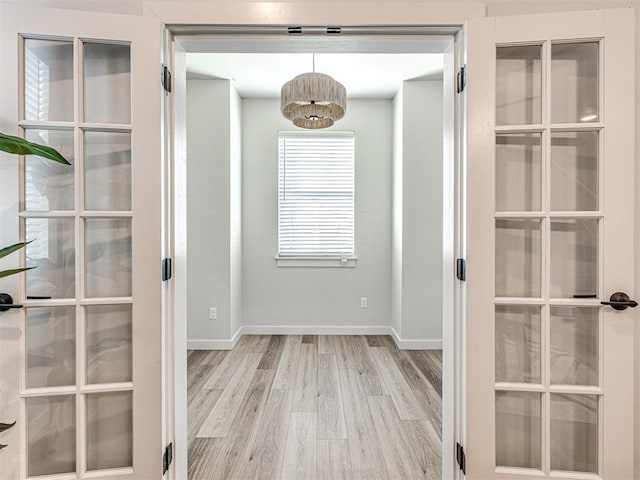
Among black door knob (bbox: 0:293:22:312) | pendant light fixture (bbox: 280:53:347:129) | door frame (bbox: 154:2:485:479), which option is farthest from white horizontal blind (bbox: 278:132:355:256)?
black door knob (bbox: 0:293:22:312)

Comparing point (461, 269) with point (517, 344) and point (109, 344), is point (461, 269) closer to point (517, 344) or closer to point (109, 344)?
point (517, 344)

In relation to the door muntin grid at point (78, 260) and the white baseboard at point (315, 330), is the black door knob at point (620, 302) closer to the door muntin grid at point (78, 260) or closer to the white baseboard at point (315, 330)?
the door muntin grid at point (78, 260)

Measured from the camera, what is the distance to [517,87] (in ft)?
4.93

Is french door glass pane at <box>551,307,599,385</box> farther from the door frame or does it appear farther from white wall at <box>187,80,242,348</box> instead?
white wall at <box>187,80,242,348</box>

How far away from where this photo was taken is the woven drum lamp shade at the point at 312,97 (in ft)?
9.30

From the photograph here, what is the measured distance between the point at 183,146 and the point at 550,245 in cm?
169

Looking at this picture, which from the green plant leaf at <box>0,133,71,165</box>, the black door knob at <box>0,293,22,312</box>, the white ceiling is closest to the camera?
the green plant leaf at <box>0,133,71,165</box>

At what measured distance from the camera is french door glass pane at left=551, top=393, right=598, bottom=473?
1.48 meters

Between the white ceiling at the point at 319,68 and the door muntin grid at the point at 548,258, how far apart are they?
1996 millimetres

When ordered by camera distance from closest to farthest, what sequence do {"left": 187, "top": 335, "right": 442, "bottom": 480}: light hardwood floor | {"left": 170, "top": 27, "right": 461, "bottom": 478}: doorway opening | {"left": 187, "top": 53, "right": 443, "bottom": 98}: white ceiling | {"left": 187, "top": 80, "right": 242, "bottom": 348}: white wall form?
{"left": 187, "top": 335, "right": 442, "bottom": 480}: light hardwood floor
{"left": 170, "top": 27, "right": 461, "bottom": 478}: doorway opening
{"left": 187, "top": 53, "right": 443, "bottom": 98}: white ceiling
{"left": 187, "top": 80, "right": 242, "bottom": 348}: white wall

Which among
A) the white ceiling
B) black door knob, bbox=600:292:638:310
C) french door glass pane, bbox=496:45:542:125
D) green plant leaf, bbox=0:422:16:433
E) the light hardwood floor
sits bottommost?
the light hardwood floor

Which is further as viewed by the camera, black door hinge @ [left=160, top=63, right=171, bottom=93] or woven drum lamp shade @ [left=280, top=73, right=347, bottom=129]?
woven drum lamp shade @ [left=280, top=73, right=347, bottom=129]

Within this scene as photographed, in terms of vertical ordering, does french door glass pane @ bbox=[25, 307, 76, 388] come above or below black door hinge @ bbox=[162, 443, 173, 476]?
above

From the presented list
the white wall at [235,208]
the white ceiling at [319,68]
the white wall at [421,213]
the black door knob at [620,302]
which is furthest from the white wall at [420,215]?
the black door knob at [620,302]
